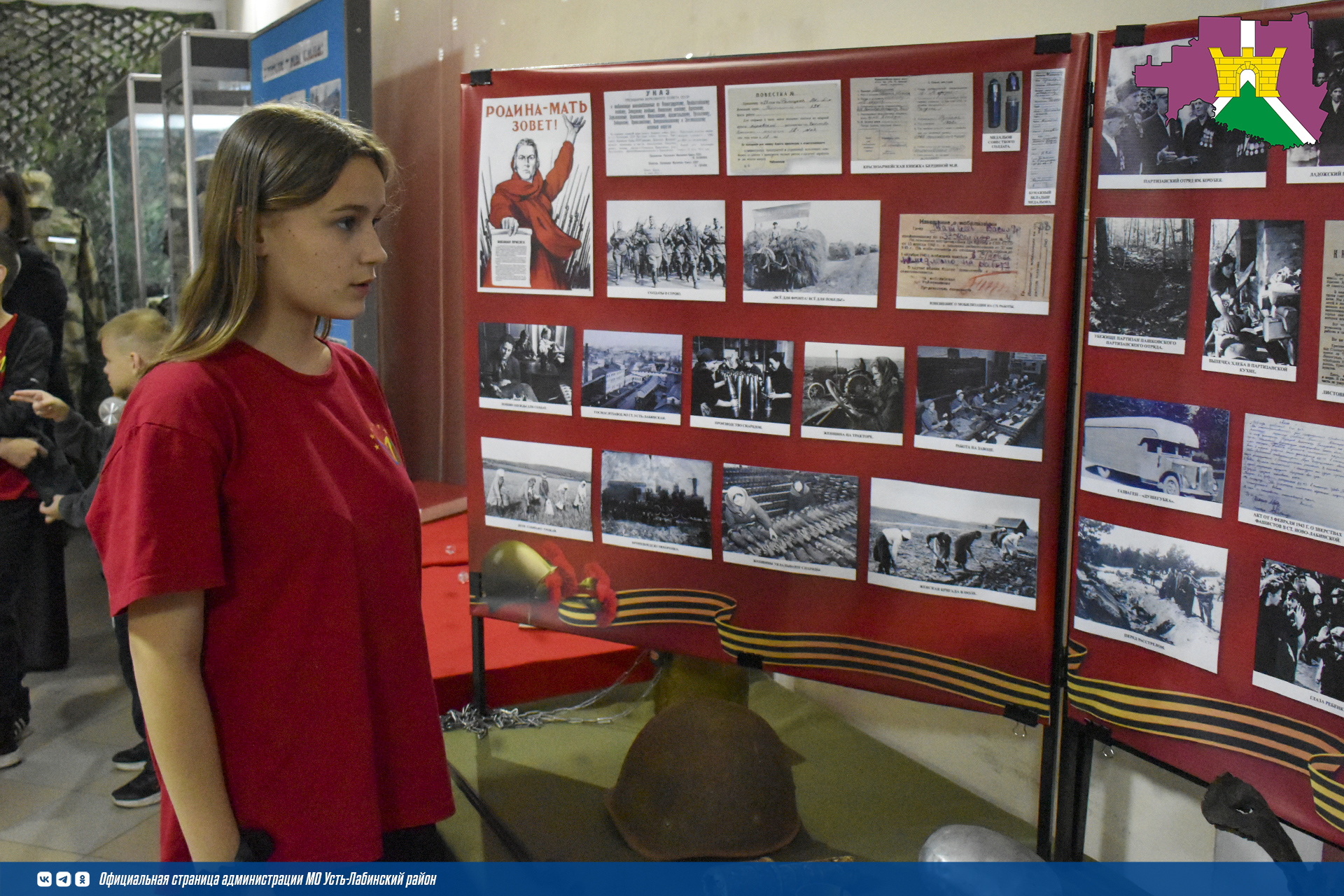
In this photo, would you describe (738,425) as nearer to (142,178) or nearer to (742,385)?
(742,385)

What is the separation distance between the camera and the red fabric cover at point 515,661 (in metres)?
2.90

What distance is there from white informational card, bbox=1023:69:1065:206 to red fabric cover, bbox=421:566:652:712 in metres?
1.81

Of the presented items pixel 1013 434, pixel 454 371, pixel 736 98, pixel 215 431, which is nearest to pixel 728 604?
pixel 1013 434

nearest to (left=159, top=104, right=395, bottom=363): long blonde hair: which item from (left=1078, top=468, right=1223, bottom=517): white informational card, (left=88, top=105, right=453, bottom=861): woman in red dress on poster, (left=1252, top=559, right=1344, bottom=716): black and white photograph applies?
(left=88, top=105, right=453, bottom=861): woman in red dress on poster

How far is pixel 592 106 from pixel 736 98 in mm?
370

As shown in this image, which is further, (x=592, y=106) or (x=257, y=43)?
(x=257, y=43)

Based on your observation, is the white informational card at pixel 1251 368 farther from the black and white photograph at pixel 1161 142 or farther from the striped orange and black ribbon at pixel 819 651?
the striped orange and black ribbon at pixel 819 651

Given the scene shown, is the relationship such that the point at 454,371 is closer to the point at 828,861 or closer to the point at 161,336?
the point at 161,336

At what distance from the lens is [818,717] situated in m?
3.04

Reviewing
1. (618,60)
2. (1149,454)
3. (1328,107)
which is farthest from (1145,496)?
(618,60)

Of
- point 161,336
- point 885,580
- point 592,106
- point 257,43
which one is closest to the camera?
point 885,580

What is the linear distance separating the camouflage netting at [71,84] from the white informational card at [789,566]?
6459mm

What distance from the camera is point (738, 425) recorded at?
227cm

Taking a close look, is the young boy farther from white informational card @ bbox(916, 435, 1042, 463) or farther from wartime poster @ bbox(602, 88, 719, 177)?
white informational card @ bbox(916, 435, 1042, 463)
